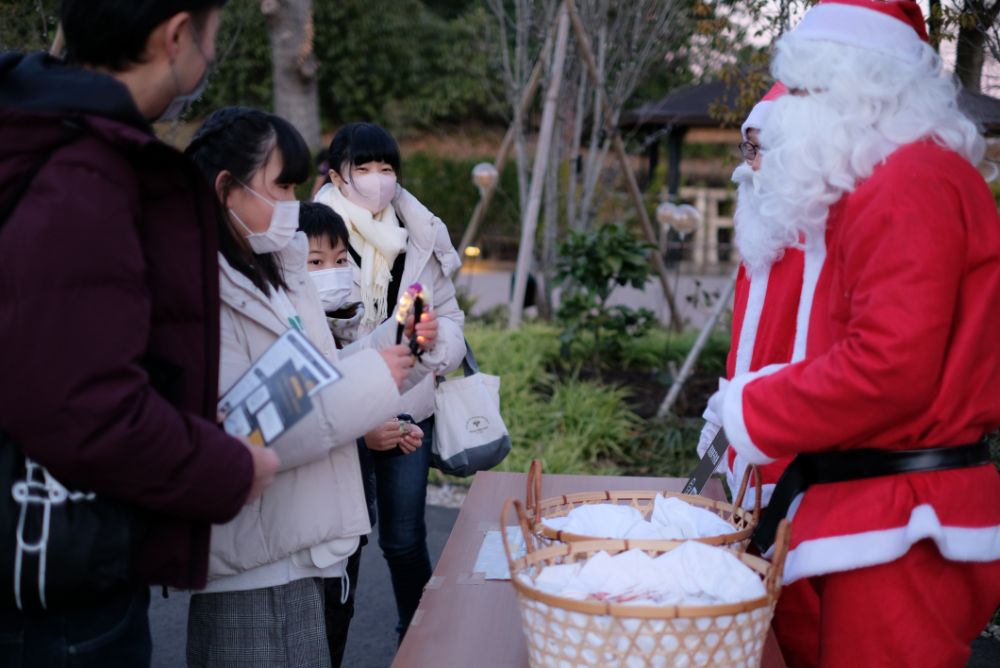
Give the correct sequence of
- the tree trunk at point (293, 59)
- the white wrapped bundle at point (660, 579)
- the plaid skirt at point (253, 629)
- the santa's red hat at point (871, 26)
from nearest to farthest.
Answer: the white wrapped bundle at point (660, 579), the santa's red hat at point (871, 26), the plaid skirt at point (253, 629), the tree trunk at point (293, 59)

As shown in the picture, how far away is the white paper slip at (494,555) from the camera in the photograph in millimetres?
2221

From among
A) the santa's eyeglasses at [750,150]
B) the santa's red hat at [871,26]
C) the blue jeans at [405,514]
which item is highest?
the santa's red hat at [871,26]

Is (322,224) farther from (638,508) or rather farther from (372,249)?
(638,508)

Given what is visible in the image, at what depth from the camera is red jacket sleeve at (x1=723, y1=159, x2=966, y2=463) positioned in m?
1.59

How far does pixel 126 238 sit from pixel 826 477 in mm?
1302

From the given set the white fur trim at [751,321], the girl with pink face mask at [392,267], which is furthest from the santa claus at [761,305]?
the girl with pink face mask at [392,267]

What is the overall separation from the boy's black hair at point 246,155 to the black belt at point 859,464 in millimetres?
1121

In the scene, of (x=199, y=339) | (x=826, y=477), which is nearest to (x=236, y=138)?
(x=199, y=339)

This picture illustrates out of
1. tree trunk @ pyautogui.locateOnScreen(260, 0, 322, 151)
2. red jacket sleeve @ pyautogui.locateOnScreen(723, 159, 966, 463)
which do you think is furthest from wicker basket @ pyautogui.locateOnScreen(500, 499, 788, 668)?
tree trunk @ pyautogui.locateOnScreen(260, 0, 322, 151)

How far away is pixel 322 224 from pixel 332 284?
0.19m

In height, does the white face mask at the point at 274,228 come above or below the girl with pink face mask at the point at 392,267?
above

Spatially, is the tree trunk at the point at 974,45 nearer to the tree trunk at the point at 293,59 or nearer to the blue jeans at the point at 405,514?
the blue jeans at the point at 405,514

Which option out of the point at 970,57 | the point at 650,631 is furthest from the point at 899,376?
the point at 970,57

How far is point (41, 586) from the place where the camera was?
1356mm
